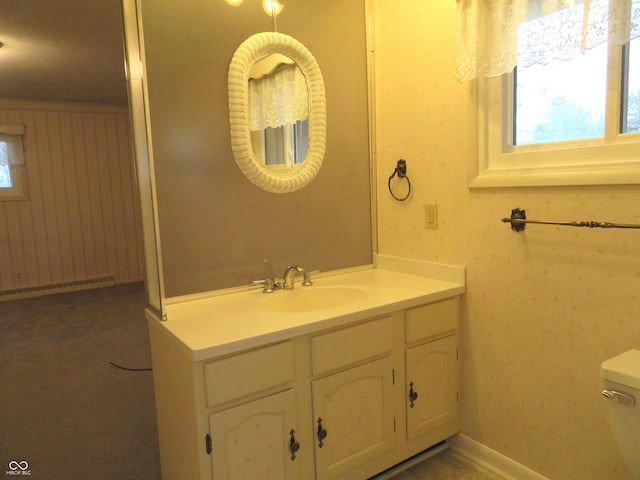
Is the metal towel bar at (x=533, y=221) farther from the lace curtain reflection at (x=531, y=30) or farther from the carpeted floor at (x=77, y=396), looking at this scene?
the carpeted floor at (x=77, y=396)

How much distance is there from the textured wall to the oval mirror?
1.39 feet

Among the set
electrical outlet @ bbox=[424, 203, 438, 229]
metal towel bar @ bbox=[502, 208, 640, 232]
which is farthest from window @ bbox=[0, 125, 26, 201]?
metal towel bar @ bbox=[502, 208, 640, 232]

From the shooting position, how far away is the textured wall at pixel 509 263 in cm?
145

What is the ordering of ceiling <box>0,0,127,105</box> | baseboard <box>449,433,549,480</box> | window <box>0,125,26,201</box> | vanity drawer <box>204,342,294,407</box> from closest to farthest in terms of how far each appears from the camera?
vanity drawer <box>204,342,294,407</box>
baseboard <box>449,433,549,480</box>
ceiling <box>0,0,127,105</box>
window <box>0,125,26,201</box>

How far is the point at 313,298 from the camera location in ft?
6.31

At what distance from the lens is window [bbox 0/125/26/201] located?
16.9ft

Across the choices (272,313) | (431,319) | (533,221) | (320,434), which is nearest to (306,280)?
(272,313)

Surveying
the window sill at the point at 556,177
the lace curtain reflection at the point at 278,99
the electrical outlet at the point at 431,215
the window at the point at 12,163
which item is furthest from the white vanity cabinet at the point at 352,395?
the window at the point at 12,163

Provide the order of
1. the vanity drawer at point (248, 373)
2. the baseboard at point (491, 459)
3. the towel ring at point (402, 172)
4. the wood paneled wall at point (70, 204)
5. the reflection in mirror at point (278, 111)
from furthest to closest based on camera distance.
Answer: the wood paneled wall at point (70, 204)
the towel ring at point (402, 172)
the reflection in mirror at point (278, 111)
the baseboard at point (491, 459)
the vanity drawer at point (248, 373)

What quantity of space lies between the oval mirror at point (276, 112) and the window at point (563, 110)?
725 millimetres

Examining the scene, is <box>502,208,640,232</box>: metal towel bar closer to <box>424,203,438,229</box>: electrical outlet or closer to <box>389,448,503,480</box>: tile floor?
<box>424,203,438,229</box>: electrical outlet

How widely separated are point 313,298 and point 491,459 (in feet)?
3.34

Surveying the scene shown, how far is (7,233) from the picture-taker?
17.0 feet

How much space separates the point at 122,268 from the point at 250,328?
17.1 ft
